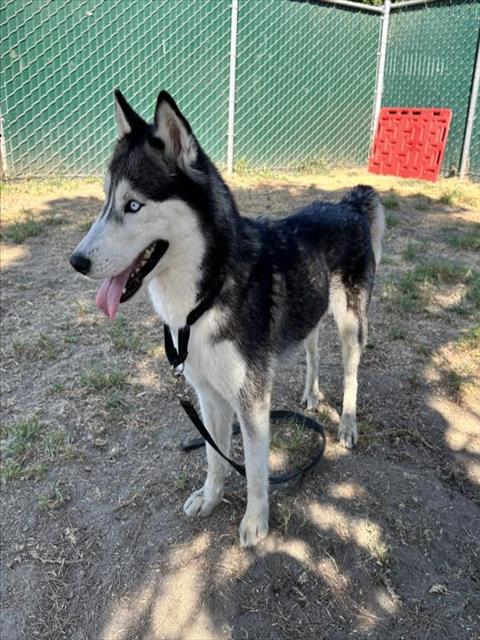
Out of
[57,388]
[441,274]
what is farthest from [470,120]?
[57,388]

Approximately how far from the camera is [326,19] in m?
9.16

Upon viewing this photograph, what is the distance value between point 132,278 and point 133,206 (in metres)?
0.26

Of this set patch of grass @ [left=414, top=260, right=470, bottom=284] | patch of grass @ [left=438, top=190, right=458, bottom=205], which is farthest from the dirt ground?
patch of grass @ [left=438, top=190, right=458, bottom=205]

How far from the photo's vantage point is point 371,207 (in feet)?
10.6

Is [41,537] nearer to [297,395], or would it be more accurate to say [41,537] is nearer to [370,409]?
[297,395]

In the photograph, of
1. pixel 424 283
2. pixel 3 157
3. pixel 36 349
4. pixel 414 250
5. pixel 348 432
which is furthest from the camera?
pixel 3 157

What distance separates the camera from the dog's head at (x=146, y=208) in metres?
1.81

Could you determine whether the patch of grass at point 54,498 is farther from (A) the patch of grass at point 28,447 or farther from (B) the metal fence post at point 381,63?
(B) the metal fence post at point 381,63

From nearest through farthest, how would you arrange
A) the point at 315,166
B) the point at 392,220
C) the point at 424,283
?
the point at 424,283 → the point at 392,220 → the point at 315,166

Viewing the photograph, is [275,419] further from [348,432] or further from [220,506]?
[220,506]

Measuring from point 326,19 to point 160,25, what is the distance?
327 centimetres

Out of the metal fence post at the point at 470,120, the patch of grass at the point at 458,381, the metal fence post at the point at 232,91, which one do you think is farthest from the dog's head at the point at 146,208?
the metal fence post at the point at 470,120

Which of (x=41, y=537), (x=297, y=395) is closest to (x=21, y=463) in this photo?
(x=41, y=537)

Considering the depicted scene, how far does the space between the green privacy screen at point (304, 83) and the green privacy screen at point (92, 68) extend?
0.61 m
